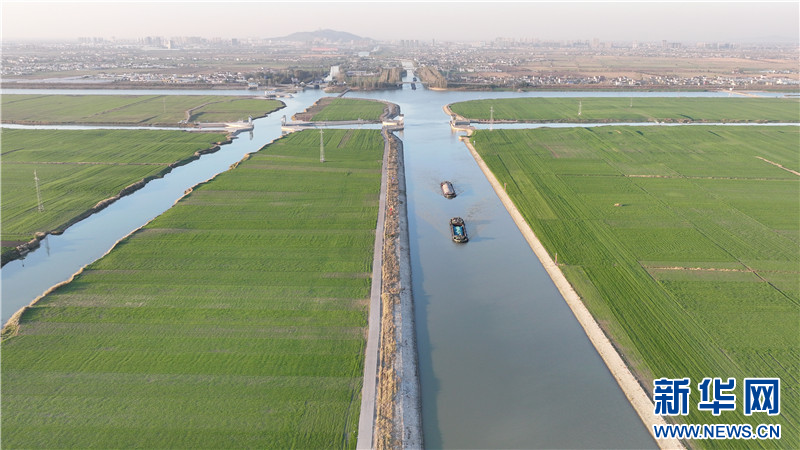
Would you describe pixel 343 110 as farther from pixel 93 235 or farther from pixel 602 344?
pixel 602 344

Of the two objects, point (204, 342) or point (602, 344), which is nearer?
point (204, 342)

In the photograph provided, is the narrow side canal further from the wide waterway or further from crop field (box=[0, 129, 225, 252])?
crop field (box=[0, 129, 225, 252])

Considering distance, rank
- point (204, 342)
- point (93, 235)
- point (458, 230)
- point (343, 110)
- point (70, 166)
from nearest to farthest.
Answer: point (204, 342), point (93, 235), point (458, 230), point (70, 166), point (343, 110)

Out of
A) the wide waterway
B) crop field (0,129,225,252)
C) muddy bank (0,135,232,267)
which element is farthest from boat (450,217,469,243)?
crop field (0,129,225,252)

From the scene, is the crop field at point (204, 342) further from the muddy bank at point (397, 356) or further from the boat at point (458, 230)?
the boat at point (458, 230)

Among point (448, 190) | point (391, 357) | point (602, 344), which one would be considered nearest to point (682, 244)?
point (602, 344)
